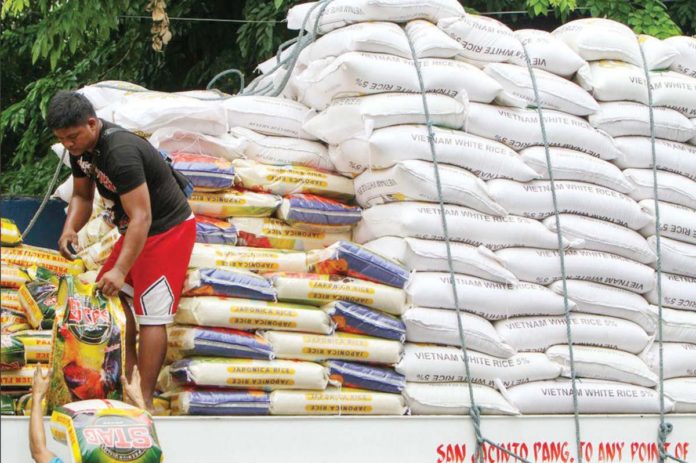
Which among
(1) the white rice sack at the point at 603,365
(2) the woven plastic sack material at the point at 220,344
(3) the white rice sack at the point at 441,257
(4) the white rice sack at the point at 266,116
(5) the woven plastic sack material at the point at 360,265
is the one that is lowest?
(2) the woven plastic sack material at the point at 220,344

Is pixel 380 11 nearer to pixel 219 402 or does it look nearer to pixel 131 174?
pixel 131 174

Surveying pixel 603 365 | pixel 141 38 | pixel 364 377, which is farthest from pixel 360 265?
pixel 141 38

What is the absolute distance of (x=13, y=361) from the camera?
488cm

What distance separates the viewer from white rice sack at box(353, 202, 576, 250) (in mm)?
5414

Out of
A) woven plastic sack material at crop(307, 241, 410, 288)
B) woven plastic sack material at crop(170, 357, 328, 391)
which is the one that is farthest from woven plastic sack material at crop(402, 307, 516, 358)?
woven plastic sack material at crop(170, 357, 328, 391)

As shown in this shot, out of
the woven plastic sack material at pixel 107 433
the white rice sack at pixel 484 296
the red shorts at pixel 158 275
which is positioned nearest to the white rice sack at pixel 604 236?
the white rice sack at pixel 484 296

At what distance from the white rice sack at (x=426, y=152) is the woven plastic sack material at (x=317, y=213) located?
206 millimetres

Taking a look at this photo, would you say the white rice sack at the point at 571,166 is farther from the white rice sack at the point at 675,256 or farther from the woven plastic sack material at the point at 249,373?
the woven plastic sack material at the point at 249,373

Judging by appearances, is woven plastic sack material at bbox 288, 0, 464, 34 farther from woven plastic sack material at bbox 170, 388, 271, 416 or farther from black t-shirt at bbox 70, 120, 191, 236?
woven plastic sack material at bbox 170, 388, 271, 416

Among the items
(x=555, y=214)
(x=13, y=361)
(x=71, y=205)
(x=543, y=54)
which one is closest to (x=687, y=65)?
(x=543, y=54)

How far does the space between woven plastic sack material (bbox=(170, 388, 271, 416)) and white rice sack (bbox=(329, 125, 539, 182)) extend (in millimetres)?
1228

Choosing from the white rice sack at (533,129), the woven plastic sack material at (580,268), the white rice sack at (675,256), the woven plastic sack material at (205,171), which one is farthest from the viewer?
the white rice sack at (675,256)

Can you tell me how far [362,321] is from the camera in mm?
5188

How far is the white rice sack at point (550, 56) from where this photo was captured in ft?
19.9
